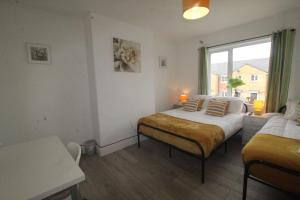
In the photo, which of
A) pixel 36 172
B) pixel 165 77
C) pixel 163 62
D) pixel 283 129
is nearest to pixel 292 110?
pixel 283 129

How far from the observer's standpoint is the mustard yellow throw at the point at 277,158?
1.27 metres

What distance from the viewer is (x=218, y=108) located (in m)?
2.98

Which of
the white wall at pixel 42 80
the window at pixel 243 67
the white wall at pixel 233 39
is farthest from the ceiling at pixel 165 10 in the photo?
the window at pixel 243 67

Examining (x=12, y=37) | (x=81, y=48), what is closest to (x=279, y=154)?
(x=81, y=48)

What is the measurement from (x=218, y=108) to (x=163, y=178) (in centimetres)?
178

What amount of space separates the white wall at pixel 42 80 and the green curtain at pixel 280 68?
140 inches

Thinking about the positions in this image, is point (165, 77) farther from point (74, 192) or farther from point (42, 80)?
point (74, 192)

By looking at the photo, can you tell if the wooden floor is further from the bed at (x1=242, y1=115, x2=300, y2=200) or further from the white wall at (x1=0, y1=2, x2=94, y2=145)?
the white wall at (x1=0, y1=2, x2=94, y2=145)

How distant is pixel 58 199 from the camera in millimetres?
1062

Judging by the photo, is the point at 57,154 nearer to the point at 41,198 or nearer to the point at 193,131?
the point at 41,198

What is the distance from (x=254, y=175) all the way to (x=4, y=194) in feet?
6.54

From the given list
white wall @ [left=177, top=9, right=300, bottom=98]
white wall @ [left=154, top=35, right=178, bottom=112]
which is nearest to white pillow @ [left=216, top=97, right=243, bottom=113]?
white wall @ [left=177, top=9, right=300, bottom=98]

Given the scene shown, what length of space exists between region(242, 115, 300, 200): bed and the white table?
5.07ft

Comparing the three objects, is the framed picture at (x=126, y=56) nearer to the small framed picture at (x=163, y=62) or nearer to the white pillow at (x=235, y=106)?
the small framed picture at (x=163, y=62)
